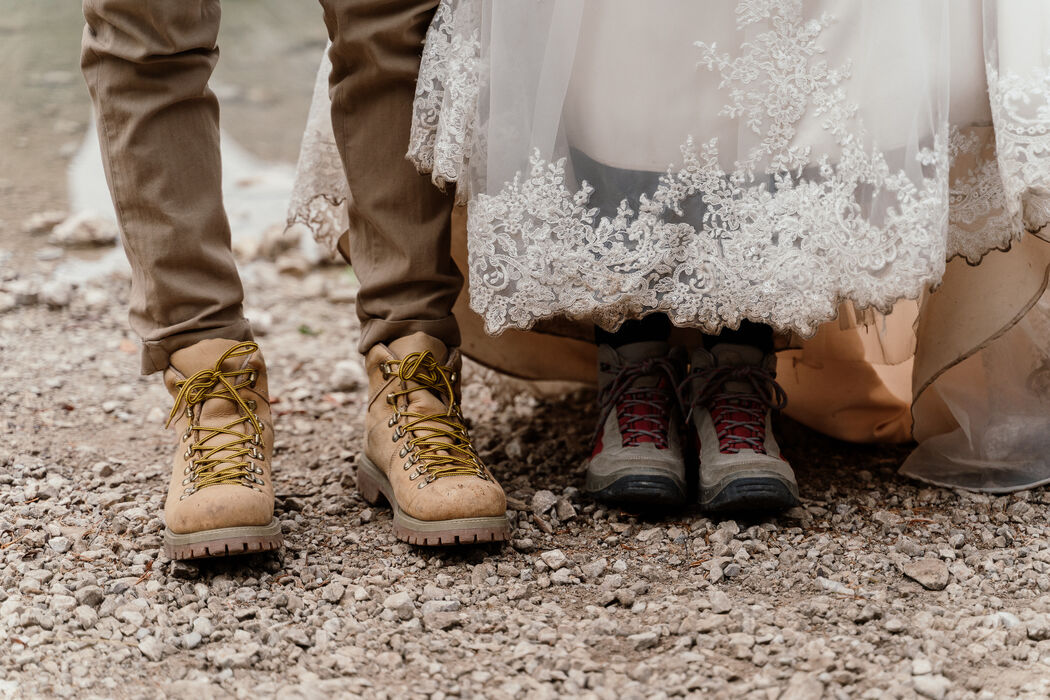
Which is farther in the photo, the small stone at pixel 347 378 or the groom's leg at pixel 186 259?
the small stone at pixel 347 378

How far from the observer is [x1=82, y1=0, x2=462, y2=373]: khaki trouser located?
1270 mm

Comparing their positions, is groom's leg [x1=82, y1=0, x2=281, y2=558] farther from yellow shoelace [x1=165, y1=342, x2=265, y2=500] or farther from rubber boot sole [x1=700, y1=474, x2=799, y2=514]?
rubber boot sole [x1=700, y1=474, x2=799, y2=514]

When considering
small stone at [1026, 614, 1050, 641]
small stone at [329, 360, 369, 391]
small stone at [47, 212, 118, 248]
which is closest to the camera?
small stone at [1026, 614, 1050, 641]

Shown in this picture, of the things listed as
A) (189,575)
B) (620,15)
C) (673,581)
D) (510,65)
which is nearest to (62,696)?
(189,575)

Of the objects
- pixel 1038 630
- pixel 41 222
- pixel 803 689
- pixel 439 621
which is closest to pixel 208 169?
pixel 439 621

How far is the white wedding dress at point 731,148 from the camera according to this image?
3.79 ft

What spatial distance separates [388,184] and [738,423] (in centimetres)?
60

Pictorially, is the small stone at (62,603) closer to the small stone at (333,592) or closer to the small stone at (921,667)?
the small stone at (333,592)

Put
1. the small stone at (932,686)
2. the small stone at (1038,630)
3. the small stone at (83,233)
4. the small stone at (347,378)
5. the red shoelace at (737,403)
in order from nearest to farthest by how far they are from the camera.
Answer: the small stone at (932,686) < the small stone at (1038,630) < the red shoelace at (737,403) < the small stone at (347,378) < the small stone at (83,233)

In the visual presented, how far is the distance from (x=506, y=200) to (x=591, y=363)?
2.26ft

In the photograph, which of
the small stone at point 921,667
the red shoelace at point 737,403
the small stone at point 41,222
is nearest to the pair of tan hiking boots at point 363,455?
the red shoelace at point 737,403

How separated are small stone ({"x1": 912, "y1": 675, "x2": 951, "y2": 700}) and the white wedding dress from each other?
409 millimetres

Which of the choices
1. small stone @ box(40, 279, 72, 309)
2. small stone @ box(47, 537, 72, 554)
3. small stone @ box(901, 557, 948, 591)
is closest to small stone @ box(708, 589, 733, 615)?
small stone @ box(901, 557, 948, 591)

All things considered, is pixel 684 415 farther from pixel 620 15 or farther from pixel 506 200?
pixel 620 15
